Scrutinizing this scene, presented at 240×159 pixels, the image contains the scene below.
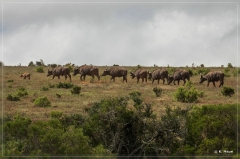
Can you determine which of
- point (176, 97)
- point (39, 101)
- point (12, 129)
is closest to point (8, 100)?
point (39, 101)

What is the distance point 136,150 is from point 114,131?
103 centimetres

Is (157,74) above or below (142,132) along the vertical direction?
above

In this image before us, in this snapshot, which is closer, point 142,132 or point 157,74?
point 142,132

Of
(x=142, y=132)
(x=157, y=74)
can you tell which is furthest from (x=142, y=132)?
(x=157, y=74)

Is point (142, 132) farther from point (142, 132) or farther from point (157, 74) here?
point (157, 74)

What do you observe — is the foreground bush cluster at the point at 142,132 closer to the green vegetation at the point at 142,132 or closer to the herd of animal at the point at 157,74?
the green vegetation at the point at 142,132

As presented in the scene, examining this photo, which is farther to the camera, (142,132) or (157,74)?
(157,74)

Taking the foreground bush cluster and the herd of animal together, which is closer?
the foreground bush cluster

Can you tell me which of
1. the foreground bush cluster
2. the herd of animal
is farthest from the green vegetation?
the herd of animal

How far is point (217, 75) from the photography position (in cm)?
3384

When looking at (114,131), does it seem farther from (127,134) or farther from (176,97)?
(176,97)

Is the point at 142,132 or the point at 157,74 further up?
the point at 157,74

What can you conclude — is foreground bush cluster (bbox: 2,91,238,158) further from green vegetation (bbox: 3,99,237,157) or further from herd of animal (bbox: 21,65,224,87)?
herd of animal (bbox: 21,65,224,87)

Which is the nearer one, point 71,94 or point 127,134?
point 127,134
